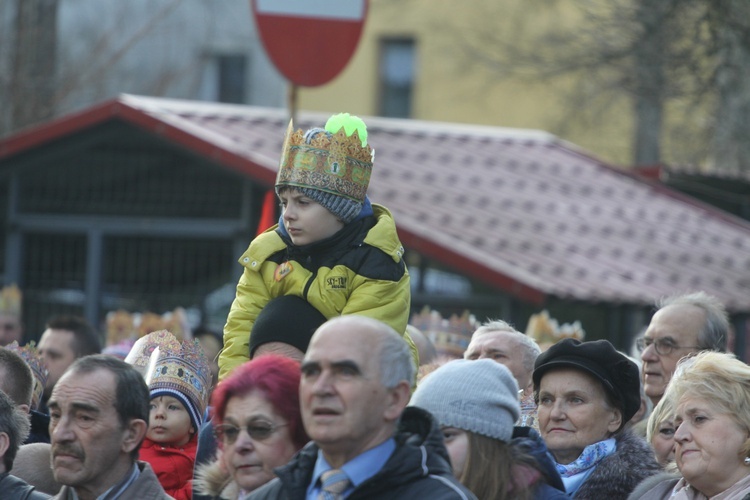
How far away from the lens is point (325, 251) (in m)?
5.97

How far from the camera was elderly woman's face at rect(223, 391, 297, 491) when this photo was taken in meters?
4.73

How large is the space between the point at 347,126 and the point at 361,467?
219cm

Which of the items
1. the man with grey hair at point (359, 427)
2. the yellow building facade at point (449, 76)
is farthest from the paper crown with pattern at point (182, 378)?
the yellow building facade at point (449, 76)

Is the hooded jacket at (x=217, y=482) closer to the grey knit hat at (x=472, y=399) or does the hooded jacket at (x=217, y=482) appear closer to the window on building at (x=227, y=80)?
the grey knit hat at (x=472, y=399)

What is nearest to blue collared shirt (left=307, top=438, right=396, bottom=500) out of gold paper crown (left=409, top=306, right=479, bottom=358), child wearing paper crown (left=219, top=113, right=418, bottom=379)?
child wearing paper crown (left=219, top=113, right=418, bottom=379)

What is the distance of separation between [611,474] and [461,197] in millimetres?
9306

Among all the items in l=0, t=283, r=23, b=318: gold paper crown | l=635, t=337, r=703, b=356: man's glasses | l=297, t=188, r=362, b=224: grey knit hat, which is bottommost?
l=0, t=283, r=23, b=318: gold paper crown

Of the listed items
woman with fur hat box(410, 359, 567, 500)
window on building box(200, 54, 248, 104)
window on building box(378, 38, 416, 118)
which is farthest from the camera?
window on building box(378, 38, 416, 118)

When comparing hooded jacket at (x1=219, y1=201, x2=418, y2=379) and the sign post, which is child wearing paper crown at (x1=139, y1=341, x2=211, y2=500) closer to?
hooded jacket at (x1=219, y1=201, x2=418, y2=379)

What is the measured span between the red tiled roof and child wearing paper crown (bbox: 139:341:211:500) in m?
6.64

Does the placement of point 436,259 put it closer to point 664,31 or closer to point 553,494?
point 664,31

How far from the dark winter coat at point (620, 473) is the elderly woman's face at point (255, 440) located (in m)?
1.49

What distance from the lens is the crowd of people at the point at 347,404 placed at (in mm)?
4418

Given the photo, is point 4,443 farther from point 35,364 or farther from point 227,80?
point 227,80
